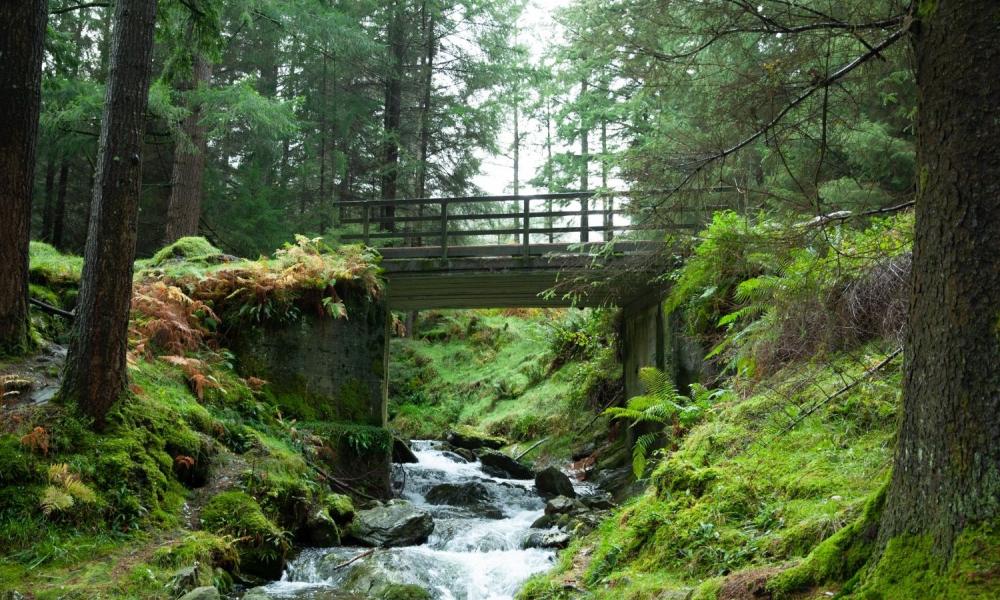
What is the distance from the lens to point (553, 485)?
1168 cm

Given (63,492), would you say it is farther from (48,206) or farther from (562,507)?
(48,206)

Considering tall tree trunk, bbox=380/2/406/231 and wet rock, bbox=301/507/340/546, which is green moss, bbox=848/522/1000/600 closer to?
wet rock, bbox=301/507/340/546

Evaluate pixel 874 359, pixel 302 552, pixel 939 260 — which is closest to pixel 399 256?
pixel 302 552

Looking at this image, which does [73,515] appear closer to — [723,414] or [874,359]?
[723,414]

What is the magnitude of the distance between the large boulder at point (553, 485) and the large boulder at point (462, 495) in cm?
92

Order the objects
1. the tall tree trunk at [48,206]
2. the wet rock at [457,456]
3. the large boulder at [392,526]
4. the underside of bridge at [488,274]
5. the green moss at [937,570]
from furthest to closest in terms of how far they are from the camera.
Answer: the tall tree trunk at [48,206] < the wet rock at [457,456] < the underside of bridge at [488,274] < the large boulder at [392,526] < the green moss at [937,570]

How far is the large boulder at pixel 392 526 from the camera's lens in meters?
8.16

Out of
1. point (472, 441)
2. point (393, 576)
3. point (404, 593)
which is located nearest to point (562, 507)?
point (393, 576)

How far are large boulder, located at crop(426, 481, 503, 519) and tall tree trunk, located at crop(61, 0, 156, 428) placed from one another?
18.7 ft

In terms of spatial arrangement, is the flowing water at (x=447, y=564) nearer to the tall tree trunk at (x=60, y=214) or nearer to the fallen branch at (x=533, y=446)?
the fallen branch at (x=533, y=446)

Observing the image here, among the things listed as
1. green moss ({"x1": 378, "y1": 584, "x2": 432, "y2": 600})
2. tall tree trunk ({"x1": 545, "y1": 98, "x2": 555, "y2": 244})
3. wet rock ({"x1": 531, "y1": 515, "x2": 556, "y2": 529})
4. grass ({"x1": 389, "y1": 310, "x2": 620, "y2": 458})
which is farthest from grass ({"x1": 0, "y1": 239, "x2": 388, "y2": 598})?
tall tree trunk ({"x1": 545, "y1": 98, "x2": 555, "y2": 244})

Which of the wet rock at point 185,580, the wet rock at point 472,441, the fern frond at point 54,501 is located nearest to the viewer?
the wet rock at point 185,580

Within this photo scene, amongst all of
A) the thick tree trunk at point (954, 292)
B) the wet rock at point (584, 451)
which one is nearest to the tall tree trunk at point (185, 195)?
the wet rock at point (584, 451)

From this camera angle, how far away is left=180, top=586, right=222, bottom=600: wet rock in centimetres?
514
